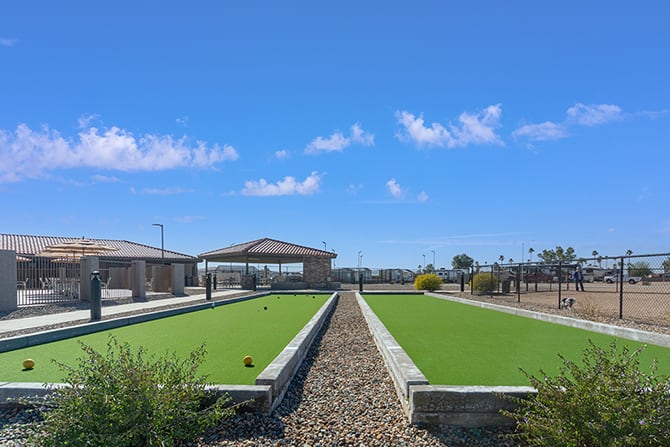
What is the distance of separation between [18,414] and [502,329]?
7.84 meters

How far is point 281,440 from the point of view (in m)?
3.76

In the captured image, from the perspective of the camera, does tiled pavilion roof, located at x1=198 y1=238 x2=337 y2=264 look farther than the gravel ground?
Yes

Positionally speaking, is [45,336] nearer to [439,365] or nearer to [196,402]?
[196,402]

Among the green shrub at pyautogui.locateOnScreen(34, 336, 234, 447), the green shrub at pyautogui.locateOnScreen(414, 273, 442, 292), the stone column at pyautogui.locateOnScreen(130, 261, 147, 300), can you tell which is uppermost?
the green shrub at pyautogui.locateOnScreen(34, 336, 234, 447)

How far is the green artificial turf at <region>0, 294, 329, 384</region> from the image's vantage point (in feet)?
17.5

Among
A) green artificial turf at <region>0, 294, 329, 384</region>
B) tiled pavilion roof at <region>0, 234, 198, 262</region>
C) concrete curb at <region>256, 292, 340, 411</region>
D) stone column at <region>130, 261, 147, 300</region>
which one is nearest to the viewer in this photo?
concrete curb at <region>256, 292, 340, 411</region>

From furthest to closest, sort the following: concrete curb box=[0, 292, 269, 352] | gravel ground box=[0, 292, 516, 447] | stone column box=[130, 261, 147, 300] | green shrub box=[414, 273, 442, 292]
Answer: green shrub box=[414, 273, 442, 292]
stone column box=[130, 261, 147, 300]
concrete curb box=[0, 292, 269, 352]
gravel ground box=[0, 292, 516, 447]

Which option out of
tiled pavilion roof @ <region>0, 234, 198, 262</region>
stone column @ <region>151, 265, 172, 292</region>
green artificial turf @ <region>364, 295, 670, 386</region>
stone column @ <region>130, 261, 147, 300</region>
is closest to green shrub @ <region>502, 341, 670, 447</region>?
green artificial turf @ <region>364, 295, 670, 386</region>

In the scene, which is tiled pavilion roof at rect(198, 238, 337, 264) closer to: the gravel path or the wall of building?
the wall of building

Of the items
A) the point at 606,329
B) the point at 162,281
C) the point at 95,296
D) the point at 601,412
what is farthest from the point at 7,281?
the point at 606,329

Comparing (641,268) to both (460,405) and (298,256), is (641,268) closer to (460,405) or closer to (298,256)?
(460,405)

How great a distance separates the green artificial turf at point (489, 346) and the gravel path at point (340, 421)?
0.68 m

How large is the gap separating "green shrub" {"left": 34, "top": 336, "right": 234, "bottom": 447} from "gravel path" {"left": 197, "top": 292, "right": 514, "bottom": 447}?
0.98 ft

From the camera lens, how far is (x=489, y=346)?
701cm
